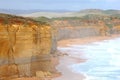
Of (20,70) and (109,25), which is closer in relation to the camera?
(20,70)

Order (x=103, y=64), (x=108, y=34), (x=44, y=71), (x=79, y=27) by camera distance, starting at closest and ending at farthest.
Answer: (x=44, y=71)
(x=103, y=64)
(x=79, y=27)
(x=108, y=34)

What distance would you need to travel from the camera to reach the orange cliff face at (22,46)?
23.4m

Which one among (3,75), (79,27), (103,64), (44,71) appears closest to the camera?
(3,75)

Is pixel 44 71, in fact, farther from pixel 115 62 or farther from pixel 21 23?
pixel 115 62

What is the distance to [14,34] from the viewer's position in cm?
2384

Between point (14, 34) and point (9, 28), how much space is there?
22.0 inches

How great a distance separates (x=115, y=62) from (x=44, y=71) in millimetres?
11754

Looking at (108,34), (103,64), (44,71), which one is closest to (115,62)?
(103,64)

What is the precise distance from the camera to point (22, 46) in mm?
24344

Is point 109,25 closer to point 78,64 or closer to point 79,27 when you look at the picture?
point 79,27

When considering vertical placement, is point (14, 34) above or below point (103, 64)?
above

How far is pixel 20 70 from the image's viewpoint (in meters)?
24.6

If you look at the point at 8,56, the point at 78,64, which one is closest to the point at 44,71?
the point at 8,56

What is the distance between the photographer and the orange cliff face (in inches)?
920
